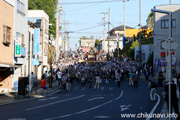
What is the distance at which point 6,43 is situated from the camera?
96.5ft

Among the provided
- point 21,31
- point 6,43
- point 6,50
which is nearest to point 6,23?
point 6,43

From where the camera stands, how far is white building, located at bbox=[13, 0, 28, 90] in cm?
3281

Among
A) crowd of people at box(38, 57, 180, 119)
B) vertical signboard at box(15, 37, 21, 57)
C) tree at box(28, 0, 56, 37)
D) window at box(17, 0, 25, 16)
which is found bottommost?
crowd of people at box(38, 57, 180, 119)

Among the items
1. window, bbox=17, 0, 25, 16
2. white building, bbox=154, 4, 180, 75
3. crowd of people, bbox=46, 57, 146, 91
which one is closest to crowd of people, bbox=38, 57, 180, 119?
crowd of people, bbox=46, 57, 146, 91

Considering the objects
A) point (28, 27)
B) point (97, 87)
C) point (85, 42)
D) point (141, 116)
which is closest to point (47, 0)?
point (28, 27)

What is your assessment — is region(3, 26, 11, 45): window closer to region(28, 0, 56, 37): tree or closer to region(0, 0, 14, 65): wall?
region(0, 0, 14, 65): wall

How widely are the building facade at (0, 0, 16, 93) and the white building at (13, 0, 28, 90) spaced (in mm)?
911

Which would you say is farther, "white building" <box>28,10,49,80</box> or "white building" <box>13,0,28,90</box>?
"white building" <box>28,10,49,80</box>

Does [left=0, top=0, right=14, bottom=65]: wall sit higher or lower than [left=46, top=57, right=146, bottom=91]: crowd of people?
higher

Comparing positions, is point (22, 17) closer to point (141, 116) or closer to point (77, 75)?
point (77, 75)

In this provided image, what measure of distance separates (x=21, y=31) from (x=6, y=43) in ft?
18.4

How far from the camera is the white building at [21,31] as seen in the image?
3281 cm

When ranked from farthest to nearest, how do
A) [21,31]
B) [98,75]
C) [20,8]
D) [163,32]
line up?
[163,32], [21,31], [20,8], [98,75]

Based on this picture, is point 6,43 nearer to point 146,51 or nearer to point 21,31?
point 21,31
